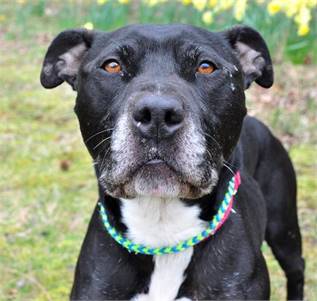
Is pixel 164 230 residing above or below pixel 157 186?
below

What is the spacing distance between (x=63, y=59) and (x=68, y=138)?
3.63 metres

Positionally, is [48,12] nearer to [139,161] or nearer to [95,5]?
[95,5]

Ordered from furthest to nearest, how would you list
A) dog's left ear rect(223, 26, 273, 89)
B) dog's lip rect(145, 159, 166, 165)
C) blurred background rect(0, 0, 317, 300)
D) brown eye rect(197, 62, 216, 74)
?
blurred background rect(0, 0, 317, 300), dog's left ear rect(223, 26, 273, 89), brown eye rect(197, 62, 216, 74), dog's lip rect(145, 159, 166, 165)

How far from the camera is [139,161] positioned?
2.82 meters

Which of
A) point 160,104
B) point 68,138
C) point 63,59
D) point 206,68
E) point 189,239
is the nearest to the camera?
point 160,104

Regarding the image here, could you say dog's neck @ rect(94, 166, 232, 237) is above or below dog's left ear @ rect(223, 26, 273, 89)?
below

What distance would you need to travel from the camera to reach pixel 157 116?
2686mm

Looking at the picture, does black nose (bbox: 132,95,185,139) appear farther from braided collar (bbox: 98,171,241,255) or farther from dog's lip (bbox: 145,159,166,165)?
braided collar (bbox: 98,171,241,255)

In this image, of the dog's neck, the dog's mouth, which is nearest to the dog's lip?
the dog's mouth

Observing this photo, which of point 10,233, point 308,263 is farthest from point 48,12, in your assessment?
point 308,263

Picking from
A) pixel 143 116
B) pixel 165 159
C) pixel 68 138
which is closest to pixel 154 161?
pixel 165 159

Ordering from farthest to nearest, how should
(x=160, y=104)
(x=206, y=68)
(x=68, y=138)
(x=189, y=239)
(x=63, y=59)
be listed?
(x=68, y=138) < (x=63, y=59) < (x=189, y=239) < (x=206, y=68) < (x=160, y=104)

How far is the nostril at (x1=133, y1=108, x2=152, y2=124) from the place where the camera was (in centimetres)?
270

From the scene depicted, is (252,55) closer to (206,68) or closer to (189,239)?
(206,68)
